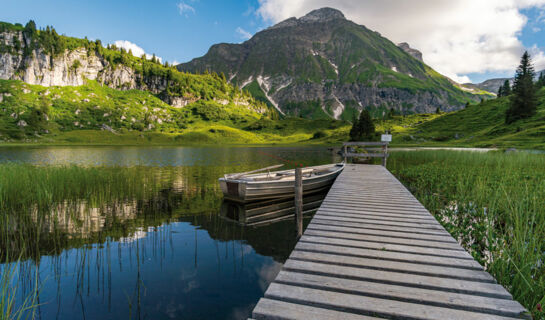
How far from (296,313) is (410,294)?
186 cm

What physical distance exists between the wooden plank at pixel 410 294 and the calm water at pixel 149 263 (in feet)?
9.44

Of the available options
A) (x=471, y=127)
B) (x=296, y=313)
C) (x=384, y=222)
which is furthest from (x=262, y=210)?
(x=471, y=127)

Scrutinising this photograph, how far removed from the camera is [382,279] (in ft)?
13.8

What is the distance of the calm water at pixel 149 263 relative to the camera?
20.7ft

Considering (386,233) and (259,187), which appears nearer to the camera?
(386,233)

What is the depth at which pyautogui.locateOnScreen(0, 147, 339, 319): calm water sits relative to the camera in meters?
6.32

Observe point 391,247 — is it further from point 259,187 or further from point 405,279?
point 259,187

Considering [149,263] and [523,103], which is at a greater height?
[523,103]

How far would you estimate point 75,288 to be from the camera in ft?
22.7

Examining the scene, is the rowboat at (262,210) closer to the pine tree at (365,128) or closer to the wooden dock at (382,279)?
the wooden dock at (382,279)

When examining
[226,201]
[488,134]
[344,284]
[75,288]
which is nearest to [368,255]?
[344,284]

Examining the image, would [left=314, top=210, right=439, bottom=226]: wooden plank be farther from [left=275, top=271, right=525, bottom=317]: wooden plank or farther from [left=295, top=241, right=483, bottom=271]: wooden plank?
[left=275, top=271, right=525, bottom=317]: wooden plank

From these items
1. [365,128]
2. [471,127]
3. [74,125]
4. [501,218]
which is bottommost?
[501,218]

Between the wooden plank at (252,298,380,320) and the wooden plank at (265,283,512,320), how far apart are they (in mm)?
107
